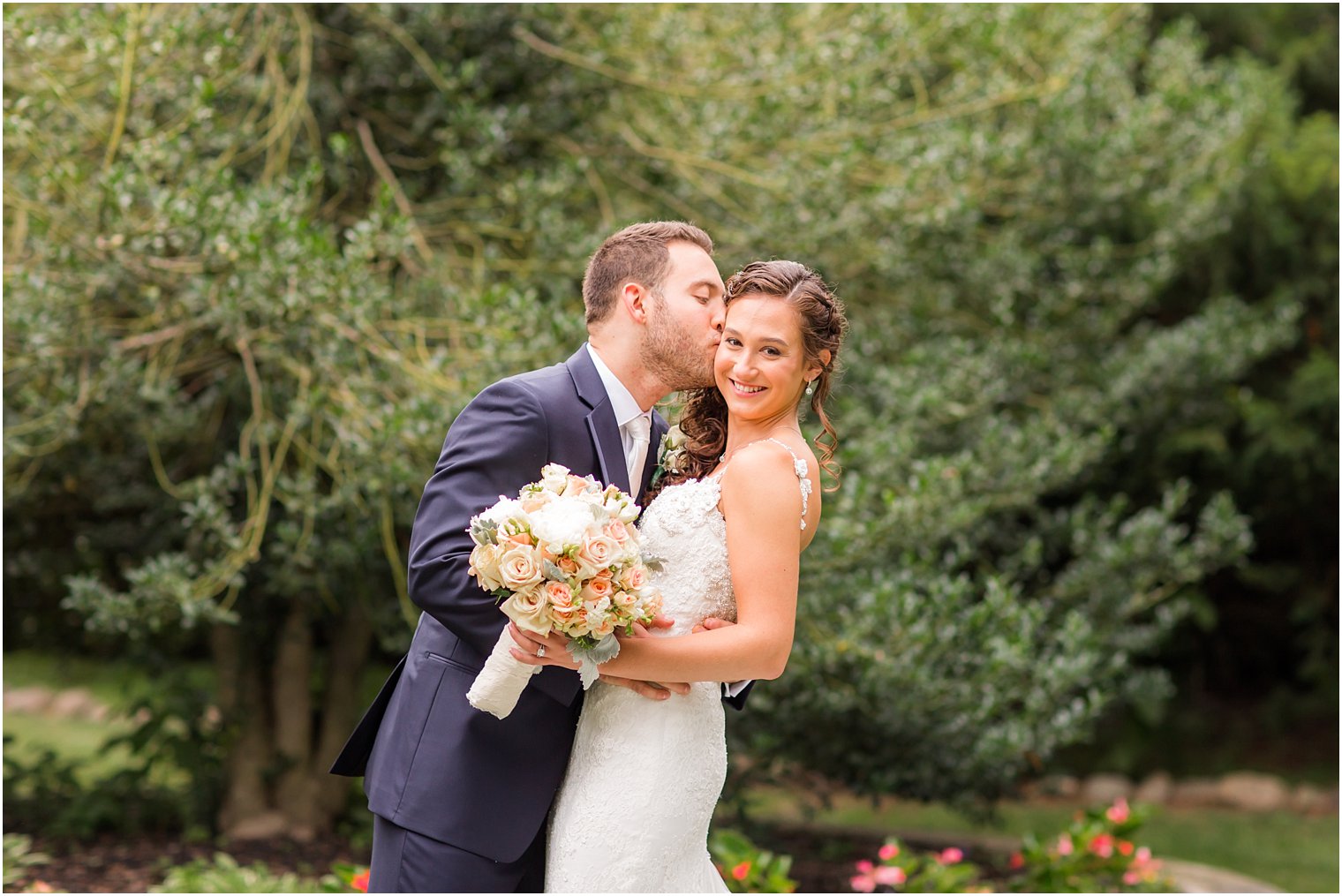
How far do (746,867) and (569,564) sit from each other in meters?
2.77

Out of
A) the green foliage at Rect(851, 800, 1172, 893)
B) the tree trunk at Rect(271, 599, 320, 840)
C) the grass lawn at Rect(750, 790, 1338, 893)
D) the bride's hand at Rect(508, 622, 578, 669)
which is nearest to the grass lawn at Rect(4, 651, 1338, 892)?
the grass lawn at Rect(750, 790, 1338, 893)

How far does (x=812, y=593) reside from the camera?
16.0ft

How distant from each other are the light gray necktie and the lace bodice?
227 mm

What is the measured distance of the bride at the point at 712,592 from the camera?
249 cm

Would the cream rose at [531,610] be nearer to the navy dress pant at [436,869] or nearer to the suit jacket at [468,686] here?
the suit jacket at [468,686]

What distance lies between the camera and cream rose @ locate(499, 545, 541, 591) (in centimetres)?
215

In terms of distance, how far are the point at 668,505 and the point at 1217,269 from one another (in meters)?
6.91

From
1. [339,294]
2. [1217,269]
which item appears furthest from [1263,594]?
[339,294]

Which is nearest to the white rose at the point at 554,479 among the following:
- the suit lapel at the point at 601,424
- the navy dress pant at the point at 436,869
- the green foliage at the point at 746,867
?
the suit lapel at the point at 601,424

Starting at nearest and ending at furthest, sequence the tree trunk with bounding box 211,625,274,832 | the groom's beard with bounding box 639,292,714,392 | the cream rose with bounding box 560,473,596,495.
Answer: the cream rose with bounding box 560,473,596,495, the groom's beard with bounding box 639,292,714,392, the tree trunk with bounding box 211,625,274,832

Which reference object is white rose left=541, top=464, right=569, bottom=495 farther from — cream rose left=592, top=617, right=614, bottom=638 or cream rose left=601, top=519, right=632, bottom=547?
cream rose left=592, top=617, right=614, bottom=638

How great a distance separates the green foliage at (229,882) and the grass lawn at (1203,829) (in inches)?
120

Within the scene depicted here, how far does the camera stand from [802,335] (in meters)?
2.63

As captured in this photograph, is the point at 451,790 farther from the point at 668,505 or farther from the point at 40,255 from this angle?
the point at 40,255
